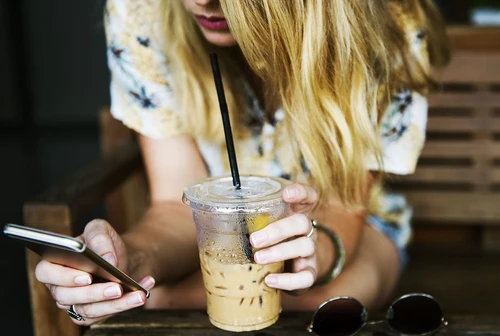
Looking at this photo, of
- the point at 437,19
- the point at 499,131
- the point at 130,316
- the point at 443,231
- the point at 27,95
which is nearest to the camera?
the point at 130,316

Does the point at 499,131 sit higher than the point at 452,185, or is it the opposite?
the point at 499,131

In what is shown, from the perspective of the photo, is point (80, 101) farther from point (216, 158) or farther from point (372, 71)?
point (372, 71)

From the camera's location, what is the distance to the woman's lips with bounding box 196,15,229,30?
46.3 inches

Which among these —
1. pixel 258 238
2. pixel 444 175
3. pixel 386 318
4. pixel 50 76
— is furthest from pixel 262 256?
pixel 50 76

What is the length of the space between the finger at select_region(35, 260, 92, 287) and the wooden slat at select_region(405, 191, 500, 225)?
1.34m

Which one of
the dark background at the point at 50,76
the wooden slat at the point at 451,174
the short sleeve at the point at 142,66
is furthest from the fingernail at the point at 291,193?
the dark background at the point at 50,76

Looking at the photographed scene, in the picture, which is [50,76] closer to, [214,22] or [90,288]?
[214,22]

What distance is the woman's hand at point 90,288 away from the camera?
903mm

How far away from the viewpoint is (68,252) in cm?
79

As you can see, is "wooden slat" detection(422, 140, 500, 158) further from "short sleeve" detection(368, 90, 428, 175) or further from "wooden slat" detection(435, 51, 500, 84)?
"short sleeve" detection(368, 90, 428, 175)

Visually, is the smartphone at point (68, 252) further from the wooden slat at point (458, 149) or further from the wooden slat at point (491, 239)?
the wooden slat at point (491, 239)

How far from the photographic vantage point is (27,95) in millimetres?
5656

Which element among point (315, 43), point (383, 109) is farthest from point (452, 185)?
point (315, 43)

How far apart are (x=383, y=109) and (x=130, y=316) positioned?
0.70 meters
